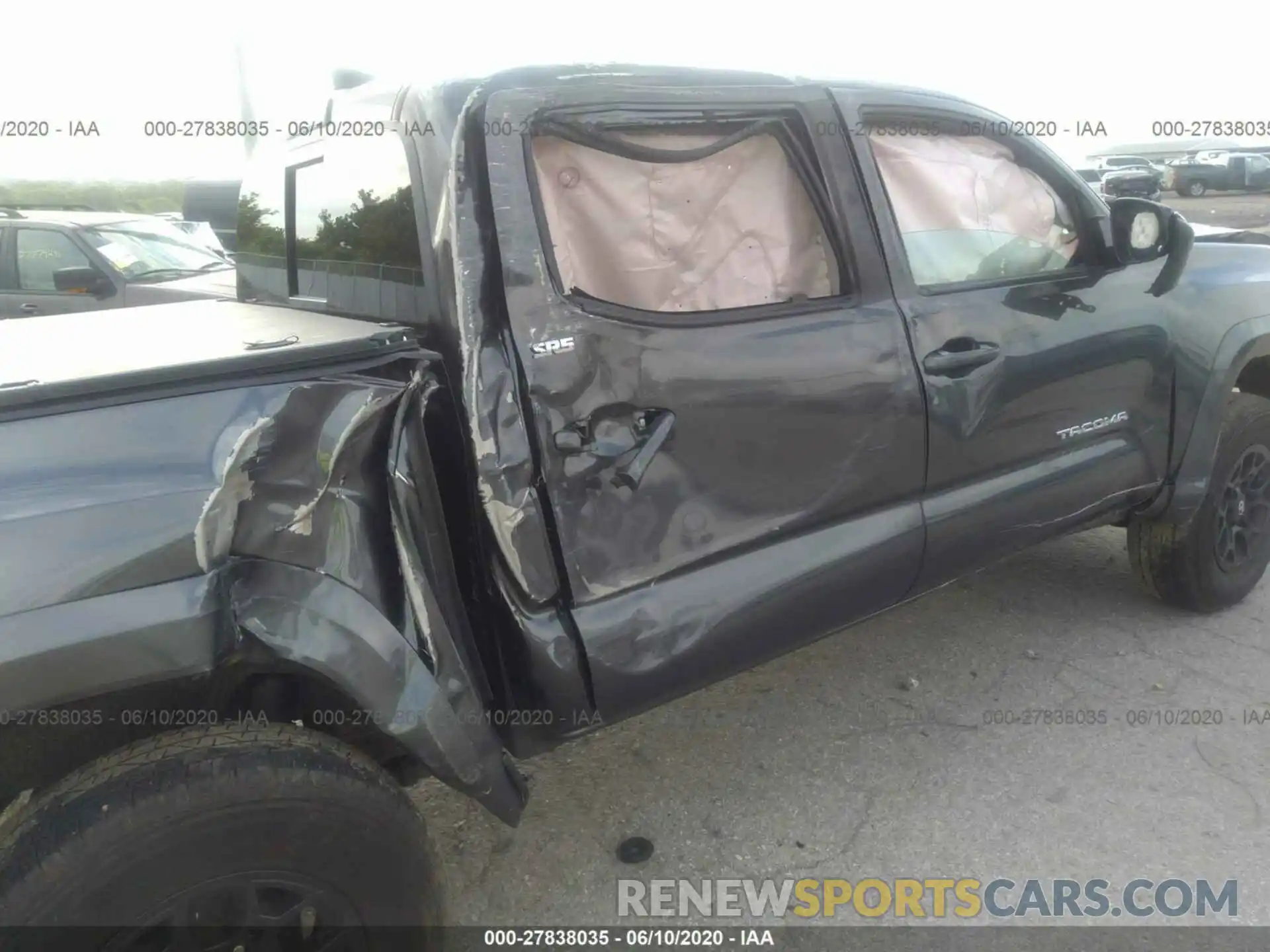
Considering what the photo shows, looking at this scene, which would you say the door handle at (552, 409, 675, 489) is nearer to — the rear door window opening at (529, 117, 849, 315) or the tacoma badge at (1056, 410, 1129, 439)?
the rear door window opening at (529, 117, 849, 315)

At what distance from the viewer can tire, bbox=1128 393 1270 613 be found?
3.38 meters

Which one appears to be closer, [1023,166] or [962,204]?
[962,204]

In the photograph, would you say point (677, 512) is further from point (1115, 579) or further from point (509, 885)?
point (1115, 579)

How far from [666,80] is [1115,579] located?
3.01 m

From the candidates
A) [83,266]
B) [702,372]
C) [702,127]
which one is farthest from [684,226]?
[83,266]

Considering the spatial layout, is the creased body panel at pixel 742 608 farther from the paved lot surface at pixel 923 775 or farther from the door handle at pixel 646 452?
the door handle at pixel 646 452

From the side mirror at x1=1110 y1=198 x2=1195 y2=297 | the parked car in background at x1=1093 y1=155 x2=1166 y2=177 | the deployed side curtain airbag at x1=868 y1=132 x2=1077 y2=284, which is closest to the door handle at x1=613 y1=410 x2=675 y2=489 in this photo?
the deployed side curtain airbag at x1=868 y1=132 x2=1077 y2=284

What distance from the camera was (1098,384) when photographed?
2855 millimetres

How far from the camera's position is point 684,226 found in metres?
2.26

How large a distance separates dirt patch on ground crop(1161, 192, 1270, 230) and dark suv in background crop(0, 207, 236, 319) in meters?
15.1

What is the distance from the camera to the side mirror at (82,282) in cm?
640

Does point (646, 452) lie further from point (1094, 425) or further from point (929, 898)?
point (1094, 425)

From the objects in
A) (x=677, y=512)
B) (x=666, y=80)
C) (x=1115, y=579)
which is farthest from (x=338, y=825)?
(x=1115, y=579)

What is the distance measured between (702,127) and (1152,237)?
5.26 feet
